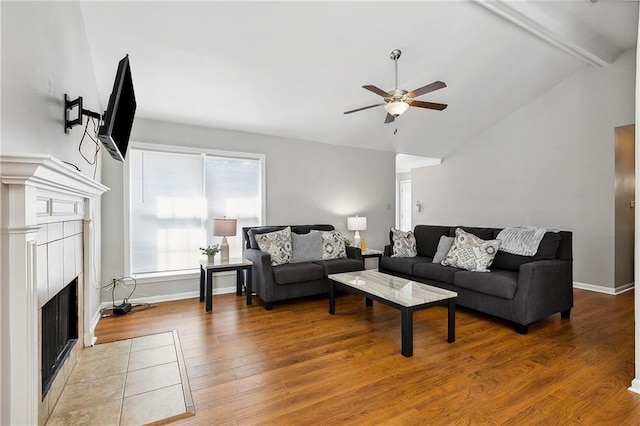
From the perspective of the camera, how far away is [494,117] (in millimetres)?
5379

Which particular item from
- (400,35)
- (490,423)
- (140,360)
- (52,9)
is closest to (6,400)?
(140,360)

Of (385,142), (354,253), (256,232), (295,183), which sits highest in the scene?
(385,142)

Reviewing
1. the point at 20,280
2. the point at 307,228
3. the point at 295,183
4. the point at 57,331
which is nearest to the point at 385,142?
the point at 295,183

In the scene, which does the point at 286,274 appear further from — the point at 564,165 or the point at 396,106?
the point at 564,165

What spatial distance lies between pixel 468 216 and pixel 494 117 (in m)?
1.81

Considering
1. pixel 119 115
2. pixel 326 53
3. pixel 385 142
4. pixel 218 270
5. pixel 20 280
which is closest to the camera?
pixel 20 280

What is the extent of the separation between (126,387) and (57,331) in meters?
0.56

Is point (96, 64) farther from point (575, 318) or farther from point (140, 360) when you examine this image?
point (575, 318)

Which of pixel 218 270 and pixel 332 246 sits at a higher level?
pixel 332 246

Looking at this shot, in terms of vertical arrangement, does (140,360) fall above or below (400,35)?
below

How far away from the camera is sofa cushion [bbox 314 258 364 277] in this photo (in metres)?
3.96

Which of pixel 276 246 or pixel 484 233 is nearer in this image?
pixel 484 233

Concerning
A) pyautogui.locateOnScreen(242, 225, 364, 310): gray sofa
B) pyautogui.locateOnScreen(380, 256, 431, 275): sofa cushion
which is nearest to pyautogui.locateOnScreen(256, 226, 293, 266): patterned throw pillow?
pyautogui.locateOnScreen(242, 225, 364, 310): gray sofa

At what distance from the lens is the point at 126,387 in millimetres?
2088
